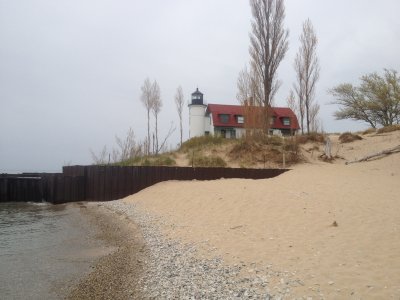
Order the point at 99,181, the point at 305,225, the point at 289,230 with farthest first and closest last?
1. the point at 99,181
2. the point at 305,225
3. the point at 289,230

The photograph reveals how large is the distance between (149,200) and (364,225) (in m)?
9.25

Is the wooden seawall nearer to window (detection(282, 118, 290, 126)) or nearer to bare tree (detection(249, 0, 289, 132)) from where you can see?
bare tree (detection(249, 0, 289, 132))

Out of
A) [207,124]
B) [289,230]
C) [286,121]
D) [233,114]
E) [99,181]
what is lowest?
[289,230]

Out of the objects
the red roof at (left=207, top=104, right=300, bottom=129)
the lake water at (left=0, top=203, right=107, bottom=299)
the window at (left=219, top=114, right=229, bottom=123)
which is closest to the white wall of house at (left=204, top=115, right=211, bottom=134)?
the red roof at (left=207, top=104, right=300, bottom=129)

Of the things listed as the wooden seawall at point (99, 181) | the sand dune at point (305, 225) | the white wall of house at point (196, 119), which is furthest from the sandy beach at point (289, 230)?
the white wall of house at point (196, 119)

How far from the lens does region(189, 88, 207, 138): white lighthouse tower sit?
34188 millimetres

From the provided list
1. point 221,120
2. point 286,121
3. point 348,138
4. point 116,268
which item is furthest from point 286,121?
point 116,268

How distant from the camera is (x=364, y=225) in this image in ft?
24.1

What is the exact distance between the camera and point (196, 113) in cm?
3425

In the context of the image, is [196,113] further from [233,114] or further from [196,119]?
[233,114]

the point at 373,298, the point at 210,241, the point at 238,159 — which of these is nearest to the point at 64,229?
the point at 210,241

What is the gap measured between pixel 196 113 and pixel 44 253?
2652 centimetres

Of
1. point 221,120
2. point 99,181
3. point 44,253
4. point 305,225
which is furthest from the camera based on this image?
point 221,120

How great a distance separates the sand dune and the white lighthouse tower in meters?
18.8
